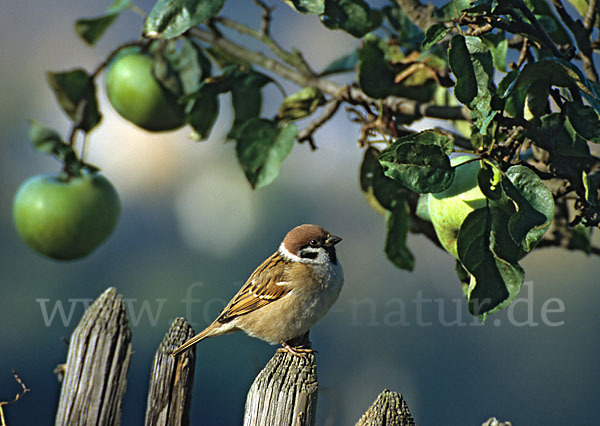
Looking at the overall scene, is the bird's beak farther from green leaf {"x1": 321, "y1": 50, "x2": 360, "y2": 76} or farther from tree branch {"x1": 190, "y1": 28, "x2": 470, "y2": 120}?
green leaf {"x1": 321, "y1": 50, "x2": 360, "y2": 76}

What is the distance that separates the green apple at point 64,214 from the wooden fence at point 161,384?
623 mm

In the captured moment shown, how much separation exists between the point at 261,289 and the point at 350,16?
25.5 inches

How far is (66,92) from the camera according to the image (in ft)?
6.56

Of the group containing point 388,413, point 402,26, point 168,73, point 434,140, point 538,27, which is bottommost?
point 388,413

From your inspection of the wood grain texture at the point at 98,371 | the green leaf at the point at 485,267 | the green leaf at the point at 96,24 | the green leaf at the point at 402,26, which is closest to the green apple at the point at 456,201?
the green leaf at the point at 485,267

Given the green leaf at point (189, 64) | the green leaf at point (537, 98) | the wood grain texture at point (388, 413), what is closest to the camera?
the wood grain texture at point (388, 413)

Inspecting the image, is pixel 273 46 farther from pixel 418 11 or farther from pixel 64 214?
pixel 64 214

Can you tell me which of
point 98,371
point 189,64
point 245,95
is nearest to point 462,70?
point 245,95

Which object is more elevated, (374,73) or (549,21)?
(549,21)

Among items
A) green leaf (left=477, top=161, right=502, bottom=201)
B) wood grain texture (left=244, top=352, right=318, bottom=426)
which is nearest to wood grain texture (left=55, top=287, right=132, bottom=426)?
wood grain texture (left=244, top=352, right=318, bottom=426)

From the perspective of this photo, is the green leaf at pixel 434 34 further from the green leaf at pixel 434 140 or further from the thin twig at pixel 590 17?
the thin twig at pixel 590 17

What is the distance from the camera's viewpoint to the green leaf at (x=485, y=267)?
123cm

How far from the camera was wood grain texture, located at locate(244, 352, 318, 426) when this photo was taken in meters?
1.10

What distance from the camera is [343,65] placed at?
1938 millimetres
